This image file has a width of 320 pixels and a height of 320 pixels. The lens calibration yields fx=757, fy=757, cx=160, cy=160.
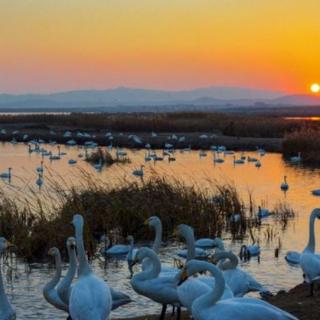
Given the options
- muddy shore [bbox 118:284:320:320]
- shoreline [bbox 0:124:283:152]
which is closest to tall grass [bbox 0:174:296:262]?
muddy shore [bbox 118:284:320:320]

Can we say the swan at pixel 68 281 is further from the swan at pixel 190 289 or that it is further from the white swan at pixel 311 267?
the white swan at pixel 311 267

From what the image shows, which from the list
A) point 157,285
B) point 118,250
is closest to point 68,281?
point 157,285

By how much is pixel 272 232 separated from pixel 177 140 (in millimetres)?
33155

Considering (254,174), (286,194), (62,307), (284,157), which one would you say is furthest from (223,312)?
(284,157)

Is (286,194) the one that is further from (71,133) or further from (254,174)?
(71,133)

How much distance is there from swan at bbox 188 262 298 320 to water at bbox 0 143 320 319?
3731mm

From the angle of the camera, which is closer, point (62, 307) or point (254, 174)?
point (62, 307)

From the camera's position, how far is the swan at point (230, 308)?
22.2 feet

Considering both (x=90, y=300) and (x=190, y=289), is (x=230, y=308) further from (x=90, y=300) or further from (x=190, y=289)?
(x=90, y=300)

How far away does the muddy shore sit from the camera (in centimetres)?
916

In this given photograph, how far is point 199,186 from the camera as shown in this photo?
1016 inches

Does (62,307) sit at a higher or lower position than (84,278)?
lower

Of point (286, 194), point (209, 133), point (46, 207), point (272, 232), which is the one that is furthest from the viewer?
point (209, 133)

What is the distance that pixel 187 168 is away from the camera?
35250 millimetres
